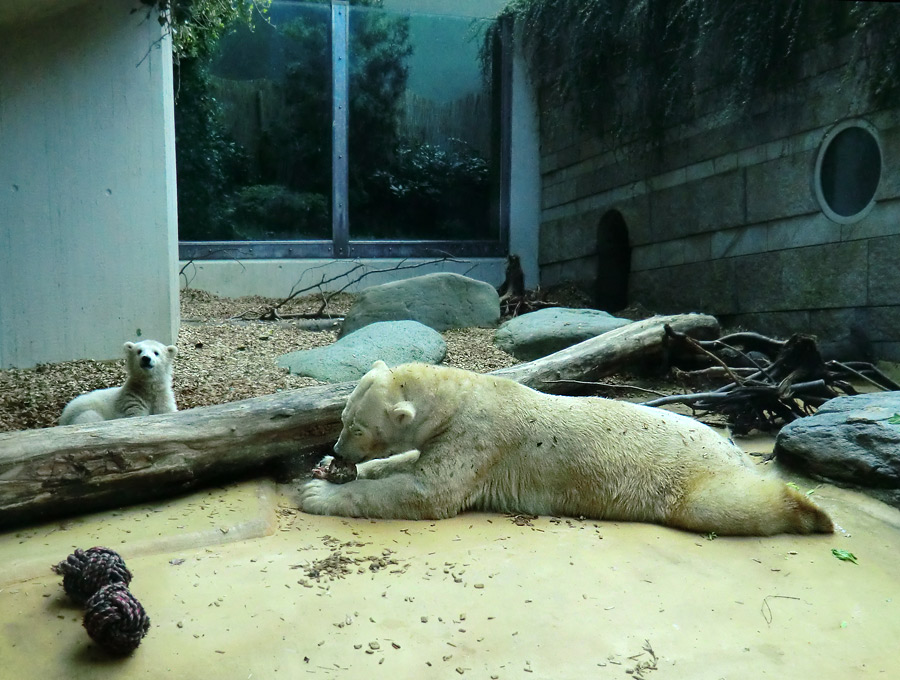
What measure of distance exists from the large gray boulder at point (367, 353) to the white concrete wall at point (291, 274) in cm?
358

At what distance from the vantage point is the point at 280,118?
10195mm

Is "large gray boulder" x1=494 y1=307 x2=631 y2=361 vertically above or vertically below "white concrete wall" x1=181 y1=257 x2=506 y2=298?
below

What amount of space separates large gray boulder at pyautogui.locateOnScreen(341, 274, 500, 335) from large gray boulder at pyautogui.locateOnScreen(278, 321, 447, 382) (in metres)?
1.00

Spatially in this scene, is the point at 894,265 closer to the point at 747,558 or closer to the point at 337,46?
the point at 747,558

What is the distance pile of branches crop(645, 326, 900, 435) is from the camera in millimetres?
4273

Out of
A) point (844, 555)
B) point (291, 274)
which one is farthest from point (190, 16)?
point (844, 555)

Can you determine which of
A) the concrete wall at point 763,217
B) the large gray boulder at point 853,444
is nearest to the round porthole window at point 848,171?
the concrete wall at point 763,217

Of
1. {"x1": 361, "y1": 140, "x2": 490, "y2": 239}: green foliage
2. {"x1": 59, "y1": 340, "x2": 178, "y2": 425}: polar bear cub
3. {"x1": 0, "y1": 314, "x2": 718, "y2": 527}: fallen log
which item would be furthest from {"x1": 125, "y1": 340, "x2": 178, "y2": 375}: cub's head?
{"x1": 361, "y1": 140, "x2": 490, "y2": 239}: green foliage

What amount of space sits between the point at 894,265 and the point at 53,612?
6.03m

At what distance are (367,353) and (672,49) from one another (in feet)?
17.1

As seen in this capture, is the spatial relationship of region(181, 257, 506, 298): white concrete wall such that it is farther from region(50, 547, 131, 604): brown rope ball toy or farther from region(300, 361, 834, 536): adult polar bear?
region(50, 547, 131, 604): brown rope ball toy

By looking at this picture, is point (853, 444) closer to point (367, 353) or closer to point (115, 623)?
point (115, 623)

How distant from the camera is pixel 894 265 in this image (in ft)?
18.3

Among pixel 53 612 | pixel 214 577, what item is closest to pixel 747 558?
pixel 214 577
